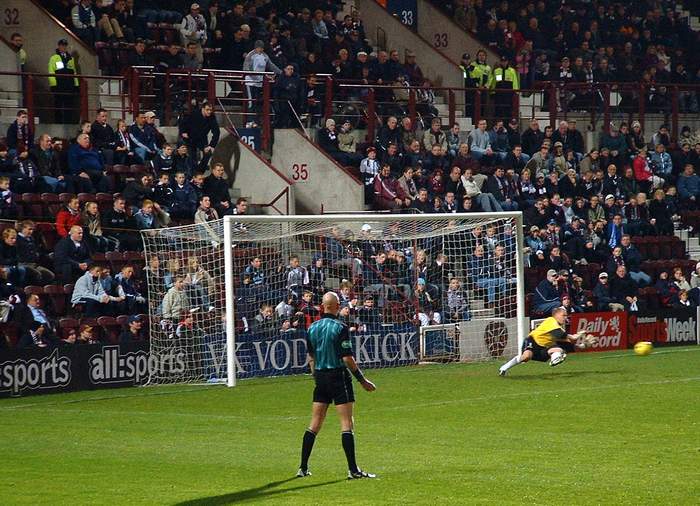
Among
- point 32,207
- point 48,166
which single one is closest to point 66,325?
point 32,207

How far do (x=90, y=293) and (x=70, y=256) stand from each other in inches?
31.0

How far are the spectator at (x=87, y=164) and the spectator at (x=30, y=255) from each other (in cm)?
245

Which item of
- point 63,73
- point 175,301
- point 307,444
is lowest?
point 307,444

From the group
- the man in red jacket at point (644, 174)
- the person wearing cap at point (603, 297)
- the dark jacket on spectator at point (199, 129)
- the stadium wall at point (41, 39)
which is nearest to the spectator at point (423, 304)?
the person wearing cap at point (603, 297)

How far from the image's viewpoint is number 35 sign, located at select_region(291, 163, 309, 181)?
99.2 feet

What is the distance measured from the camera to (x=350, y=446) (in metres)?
13.0

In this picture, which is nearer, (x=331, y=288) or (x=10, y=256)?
(x=10, y=256)

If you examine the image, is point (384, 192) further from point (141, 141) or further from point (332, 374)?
A: point (332, 374)

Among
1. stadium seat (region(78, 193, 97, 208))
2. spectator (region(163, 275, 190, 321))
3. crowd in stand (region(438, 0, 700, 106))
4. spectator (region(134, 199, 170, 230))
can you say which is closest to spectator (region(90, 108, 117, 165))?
stadium seat (region(78, 193, 97, 208))

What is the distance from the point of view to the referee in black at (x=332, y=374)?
42.9 feet

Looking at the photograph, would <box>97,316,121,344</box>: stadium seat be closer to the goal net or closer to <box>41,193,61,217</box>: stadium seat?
the goal net

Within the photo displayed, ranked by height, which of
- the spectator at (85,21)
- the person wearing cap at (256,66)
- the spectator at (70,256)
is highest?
the spectator at (85,21)

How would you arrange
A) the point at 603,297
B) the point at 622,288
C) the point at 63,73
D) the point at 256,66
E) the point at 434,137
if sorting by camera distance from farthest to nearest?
1. the point at 434,137
2. the point at 256,66
3. the point at 622,288
4. the point at 603,297
5. the point at 63,73

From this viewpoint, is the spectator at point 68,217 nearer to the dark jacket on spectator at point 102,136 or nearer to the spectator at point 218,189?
the dark jacket on spectator at point 102,136
